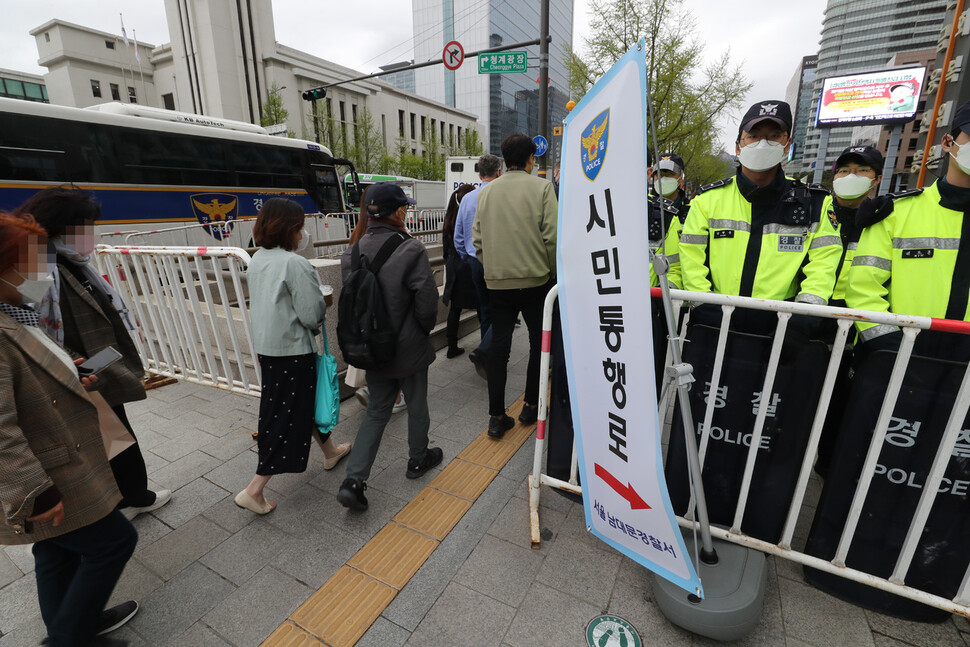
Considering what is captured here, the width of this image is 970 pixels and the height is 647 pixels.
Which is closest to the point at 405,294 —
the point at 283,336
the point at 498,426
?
the point at 283,336

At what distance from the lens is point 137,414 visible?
3.84m

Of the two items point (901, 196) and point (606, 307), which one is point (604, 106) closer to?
point (606, 307)

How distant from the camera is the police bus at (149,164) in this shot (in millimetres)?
7867

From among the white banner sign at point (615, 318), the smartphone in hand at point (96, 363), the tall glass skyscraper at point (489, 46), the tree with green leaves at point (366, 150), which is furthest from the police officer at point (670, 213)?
the tree with green leaves at point (366, 150)

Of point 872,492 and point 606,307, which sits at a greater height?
point 606,307

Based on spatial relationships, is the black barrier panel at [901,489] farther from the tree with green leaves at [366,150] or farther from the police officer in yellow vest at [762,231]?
the tree with green leaves at [366,150]

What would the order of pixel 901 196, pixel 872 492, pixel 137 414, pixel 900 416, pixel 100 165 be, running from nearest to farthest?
1. pixel 900 416
2. pixel 872 492
3. pixel 901 196
4. pixel 137 414
5. pixel 100 165

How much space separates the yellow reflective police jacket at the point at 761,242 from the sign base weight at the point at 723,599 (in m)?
1.24

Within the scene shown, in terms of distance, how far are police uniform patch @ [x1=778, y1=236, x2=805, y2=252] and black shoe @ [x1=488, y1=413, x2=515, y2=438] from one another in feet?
7.08

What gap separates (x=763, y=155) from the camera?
222 centimetres

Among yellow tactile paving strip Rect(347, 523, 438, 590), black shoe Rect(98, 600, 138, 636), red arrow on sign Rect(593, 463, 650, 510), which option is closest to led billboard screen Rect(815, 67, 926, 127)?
red arrow on sign Rect(593, 463, 650, 510)

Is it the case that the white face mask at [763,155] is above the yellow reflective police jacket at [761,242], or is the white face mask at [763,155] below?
above

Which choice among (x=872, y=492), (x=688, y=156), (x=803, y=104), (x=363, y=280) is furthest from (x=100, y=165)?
(x=803, y=104)

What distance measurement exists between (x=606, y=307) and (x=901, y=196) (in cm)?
162
